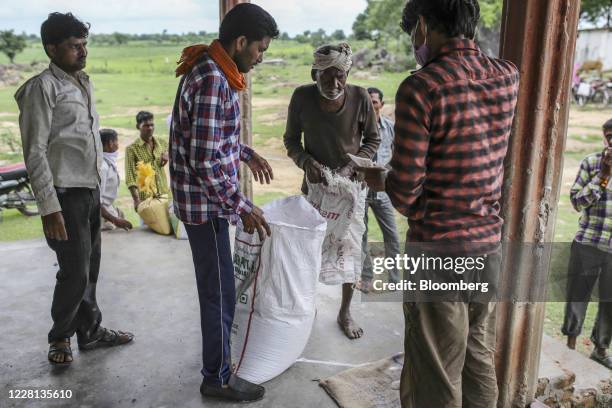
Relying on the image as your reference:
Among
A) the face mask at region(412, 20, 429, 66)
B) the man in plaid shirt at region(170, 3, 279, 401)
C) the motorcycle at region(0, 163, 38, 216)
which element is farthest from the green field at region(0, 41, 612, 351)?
the face mask at region(412, 20, 429, 66)

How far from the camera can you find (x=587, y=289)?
3.95m

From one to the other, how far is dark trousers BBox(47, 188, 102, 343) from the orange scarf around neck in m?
0.99

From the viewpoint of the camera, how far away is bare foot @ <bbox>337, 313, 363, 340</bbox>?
340cm

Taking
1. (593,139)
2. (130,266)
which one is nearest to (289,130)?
(130,266)

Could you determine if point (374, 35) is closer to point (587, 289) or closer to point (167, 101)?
point (167, 101)

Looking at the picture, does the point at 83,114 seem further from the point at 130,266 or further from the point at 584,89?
the point at 584,89

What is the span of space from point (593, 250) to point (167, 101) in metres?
15.9

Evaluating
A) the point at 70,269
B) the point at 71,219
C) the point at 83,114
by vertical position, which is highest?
the point at 83,114

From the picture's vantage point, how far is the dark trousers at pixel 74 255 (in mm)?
2803

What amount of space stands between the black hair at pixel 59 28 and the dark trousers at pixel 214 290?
1.18 meters

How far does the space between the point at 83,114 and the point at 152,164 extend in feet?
9.18

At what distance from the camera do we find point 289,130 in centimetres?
343

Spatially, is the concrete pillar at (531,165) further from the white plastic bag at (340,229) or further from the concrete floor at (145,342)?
the white plastic bag at (340,229)

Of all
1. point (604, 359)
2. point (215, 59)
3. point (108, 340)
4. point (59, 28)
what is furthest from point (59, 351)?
point (604, 359)
